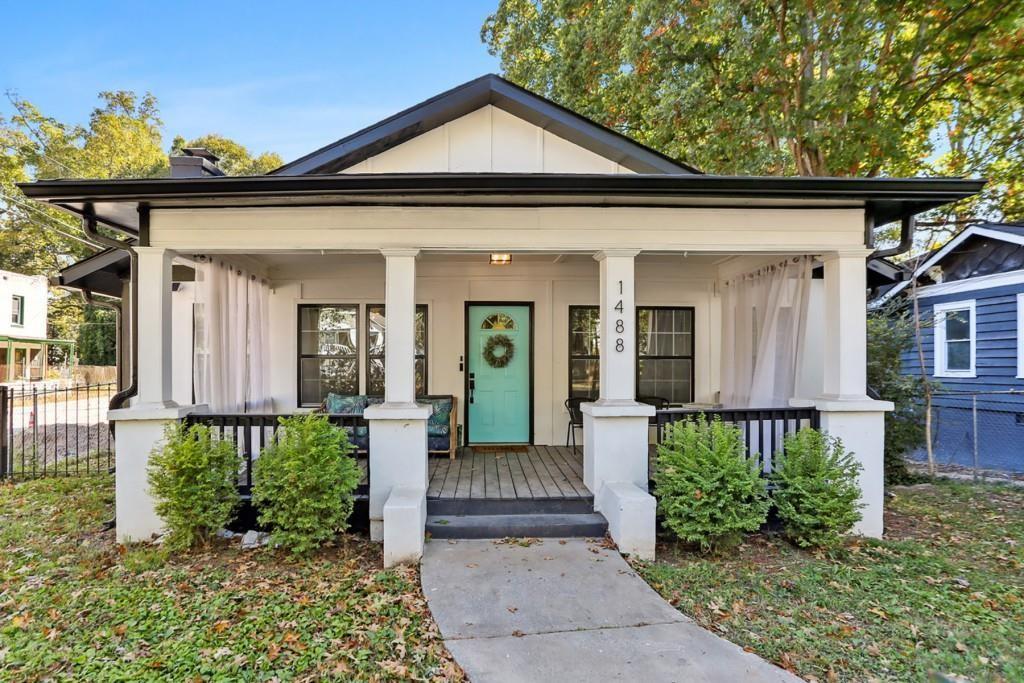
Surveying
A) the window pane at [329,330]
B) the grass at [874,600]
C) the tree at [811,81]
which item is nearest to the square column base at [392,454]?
the grass at [874,600]

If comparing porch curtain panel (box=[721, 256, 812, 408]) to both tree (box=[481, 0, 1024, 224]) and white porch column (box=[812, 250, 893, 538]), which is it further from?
tree (box=[481, 0, 1024, 224])

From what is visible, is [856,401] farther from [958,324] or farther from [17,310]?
[17,310]

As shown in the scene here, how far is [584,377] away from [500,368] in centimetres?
119

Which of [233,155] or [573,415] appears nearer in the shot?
[573,415]

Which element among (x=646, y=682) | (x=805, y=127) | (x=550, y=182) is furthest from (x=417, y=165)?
(x=805, y=127)

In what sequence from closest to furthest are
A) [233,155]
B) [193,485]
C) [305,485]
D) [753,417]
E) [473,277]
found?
[305,485], [193,485], [753,417], [473,277], [233,155]

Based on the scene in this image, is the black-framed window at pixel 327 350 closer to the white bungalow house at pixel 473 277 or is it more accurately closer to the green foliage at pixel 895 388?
the white bungalow house at pixel 473 277

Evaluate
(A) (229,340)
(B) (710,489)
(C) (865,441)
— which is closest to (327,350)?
(A) (229,340)

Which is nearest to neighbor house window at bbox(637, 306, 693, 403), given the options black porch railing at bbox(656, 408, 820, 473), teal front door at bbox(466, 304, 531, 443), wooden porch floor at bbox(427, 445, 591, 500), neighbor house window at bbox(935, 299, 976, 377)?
wooden porch floor at bbox(427, 445, 591, 500)

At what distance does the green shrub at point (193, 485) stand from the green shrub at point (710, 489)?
359 centimetres

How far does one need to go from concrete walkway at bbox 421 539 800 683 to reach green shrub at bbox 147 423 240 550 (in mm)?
1765

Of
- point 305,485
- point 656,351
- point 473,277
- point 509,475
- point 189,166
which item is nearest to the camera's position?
point 305,485

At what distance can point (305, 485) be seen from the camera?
150 inches

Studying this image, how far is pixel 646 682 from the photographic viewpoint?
2.44m
